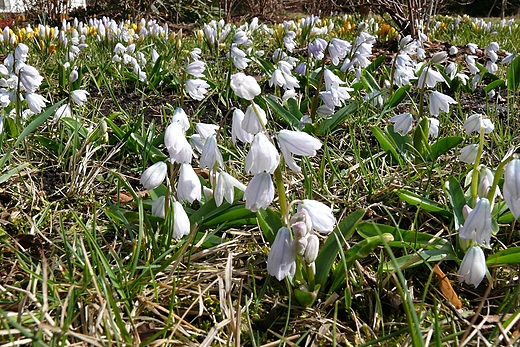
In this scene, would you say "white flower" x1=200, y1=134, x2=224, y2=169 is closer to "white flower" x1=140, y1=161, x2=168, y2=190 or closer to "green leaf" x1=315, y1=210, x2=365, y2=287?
"white flower" x1=140, y1=161, x2=168, y2=190

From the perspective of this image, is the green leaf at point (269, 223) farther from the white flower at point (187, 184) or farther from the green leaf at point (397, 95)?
the green leaf at point (397, 95)

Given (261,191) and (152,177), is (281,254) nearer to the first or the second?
(261,191)

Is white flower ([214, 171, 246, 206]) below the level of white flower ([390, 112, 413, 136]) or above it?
above

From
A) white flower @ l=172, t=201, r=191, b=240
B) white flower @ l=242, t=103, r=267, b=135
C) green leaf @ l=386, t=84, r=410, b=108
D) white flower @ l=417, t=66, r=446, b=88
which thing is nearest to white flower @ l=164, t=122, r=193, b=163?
white flower @ l=172, t=201, r=191, b=240

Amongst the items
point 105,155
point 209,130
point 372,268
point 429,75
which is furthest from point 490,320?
point 105,155

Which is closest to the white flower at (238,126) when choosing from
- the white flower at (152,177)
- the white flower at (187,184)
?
the white flower at (187,184)

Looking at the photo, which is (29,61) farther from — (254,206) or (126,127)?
(254,206)
